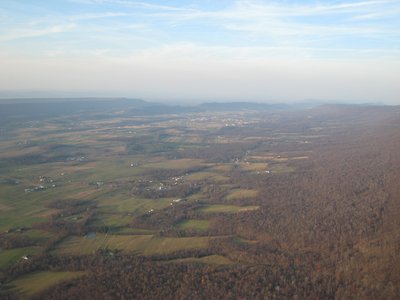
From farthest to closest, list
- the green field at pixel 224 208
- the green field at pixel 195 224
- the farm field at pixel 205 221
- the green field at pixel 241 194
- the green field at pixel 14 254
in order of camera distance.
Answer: the green field at pixel 241 194 → the green field at pixel 224 208 → the green field at pixel 195 224 → the green field at pixel 14 254 → the farm field at pixel 205 221

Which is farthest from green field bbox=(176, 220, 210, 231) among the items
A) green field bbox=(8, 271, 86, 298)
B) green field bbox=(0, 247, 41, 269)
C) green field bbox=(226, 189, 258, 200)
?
green field bbox=(0, 247, 41, 269)

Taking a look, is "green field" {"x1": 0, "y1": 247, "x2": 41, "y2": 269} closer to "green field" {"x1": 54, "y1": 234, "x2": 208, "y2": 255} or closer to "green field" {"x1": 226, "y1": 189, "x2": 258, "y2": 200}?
"green field" {"x1": 54, "y1": 234, "x2": 208, "y2": 255}

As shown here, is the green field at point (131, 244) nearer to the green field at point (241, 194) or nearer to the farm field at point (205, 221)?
the farm field at point (205, 221)

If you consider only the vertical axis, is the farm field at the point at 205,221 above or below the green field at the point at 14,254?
above

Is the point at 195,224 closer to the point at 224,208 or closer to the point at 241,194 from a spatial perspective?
the point at 224,208

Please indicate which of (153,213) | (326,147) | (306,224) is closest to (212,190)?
(153,213)

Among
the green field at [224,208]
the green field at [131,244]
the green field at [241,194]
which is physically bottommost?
the green field at [131,244]

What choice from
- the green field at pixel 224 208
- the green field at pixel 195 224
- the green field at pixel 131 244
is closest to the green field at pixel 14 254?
the green field at pixel 131 244

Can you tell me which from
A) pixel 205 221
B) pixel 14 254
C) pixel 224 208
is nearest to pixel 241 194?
pixel 224 208

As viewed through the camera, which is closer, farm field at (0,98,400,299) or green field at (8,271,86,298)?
green field at (8,271,86,298)
